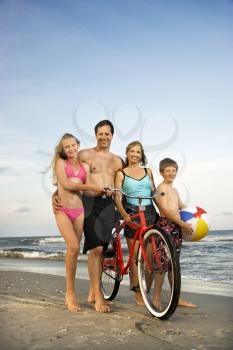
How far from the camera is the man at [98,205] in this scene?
443 centimetres

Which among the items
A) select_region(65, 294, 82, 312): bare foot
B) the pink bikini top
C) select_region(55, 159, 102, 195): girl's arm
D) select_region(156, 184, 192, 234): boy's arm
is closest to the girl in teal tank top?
select_region(156, 184, 192, 234): boy's arm

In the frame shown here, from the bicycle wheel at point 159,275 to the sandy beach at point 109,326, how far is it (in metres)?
0.13

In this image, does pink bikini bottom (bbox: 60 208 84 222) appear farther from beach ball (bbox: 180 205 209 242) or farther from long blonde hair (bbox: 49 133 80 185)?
beach ball (bbox: 180 205 209 242)

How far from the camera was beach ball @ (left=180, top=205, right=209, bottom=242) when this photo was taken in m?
4.52

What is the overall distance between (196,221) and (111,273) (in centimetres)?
128

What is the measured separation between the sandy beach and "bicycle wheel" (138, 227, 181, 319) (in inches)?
5.2

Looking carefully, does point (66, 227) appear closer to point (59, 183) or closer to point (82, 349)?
point (59, 183)

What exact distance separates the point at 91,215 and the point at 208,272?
197 inches

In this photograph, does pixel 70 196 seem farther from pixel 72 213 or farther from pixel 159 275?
pixel 159 275

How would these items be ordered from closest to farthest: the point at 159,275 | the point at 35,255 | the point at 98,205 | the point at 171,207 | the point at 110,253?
1. the point at 159,275
2. the point at 98,205
3. the point at 171,207
4. the point at 110,253
5. the point at 35,255

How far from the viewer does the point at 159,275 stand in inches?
162

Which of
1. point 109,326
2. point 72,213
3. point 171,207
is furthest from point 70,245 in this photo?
point 171,207

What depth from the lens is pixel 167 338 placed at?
123 inches

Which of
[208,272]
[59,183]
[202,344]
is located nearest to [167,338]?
[202,344]
